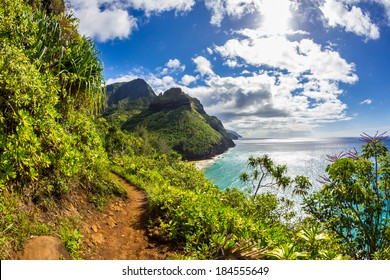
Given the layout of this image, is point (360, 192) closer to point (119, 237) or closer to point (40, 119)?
point (119, 237)

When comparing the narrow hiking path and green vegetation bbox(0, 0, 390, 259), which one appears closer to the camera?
green vegetation bbox(0, 0, 390, 259)

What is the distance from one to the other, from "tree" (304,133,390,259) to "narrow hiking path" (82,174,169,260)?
21.3 feet

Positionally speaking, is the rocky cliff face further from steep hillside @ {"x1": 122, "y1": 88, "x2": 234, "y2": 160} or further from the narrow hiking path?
the narrow hiking path

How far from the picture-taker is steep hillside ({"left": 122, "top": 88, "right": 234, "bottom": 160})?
119m

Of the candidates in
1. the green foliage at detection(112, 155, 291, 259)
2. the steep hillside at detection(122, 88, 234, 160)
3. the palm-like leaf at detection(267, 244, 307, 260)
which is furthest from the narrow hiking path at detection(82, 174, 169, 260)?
the steep hillside at detection(122, 88, 234, 160)

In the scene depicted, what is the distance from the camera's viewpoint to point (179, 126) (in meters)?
139

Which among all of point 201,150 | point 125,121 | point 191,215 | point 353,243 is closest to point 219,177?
point 201,150

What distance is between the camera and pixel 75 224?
5637mm

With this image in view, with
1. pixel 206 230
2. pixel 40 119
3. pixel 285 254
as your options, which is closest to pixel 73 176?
pixel 40 119

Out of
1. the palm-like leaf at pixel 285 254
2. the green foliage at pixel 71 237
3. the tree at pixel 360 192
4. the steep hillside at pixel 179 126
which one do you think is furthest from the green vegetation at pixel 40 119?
the steep hillside at pixel 179 126

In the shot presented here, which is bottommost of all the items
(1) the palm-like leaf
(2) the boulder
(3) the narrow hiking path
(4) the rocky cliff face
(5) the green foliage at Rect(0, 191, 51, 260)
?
(3) the narrow hiking path

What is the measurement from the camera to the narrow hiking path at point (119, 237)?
17.9 feet

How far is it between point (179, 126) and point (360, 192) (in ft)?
429
